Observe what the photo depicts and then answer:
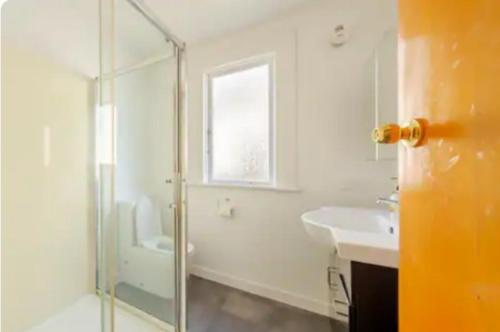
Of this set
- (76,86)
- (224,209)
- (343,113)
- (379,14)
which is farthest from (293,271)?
(76,86)

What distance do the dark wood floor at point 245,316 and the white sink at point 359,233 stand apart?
730 millimetres

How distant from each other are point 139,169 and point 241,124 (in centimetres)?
95

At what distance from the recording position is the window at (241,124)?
2.27 metres

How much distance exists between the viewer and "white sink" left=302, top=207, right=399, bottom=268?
2.79ft

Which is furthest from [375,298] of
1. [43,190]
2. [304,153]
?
[43,190]

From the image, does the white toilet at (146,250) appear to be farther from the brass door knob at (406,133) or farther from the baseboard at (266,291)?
the brass door knob at (406,133)

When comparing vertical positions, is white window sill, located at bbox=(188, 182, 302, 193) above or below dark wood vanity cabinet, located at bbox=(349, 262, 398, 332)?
above

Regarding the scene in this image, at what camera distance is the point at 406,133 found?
0.55 metres

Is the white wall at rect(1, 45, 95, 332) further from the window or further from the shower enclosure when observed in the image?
the window

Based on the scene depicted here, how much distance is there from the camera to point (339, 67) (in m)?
1.88

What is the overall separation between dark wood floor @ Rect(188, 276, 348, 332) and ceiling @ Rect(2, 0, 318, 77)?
1.86 metres

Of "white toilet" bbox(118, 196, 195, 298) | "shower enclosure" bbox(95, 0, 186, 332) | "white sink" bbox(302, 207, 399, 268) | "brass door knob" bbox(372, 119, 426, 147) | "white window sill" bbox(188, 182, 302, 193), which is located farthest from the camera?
"white window sill" bbox(188, 182, 302, 193)

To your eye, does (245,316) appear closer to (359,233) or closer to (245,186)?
(245,186)

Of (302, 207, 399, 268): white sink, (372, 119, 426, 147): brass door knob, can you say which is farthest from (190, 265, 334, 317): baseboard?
(372, 119, 426, 147): brass door knob
